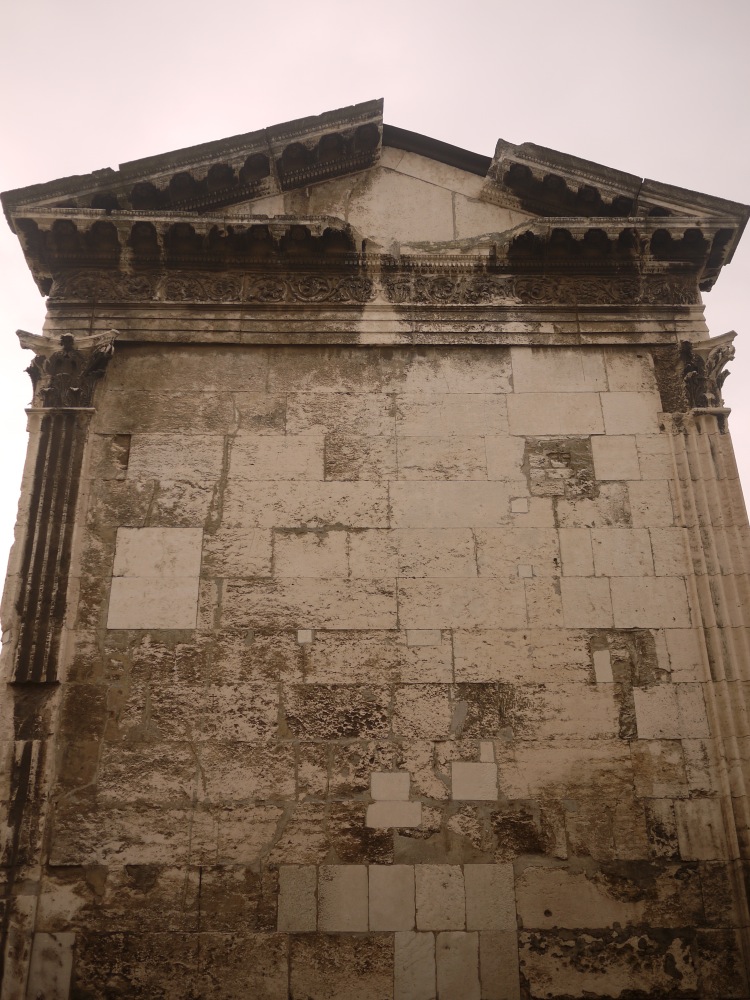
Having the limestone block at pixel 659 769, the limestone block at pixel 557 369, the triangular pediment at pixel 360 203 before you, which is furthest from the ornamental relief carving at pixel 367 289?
the limestone block at pixel 659 769

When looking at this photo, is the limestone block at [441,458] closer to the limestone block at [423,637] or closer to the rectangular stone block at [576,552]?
the rectangular stone block at [576,552]

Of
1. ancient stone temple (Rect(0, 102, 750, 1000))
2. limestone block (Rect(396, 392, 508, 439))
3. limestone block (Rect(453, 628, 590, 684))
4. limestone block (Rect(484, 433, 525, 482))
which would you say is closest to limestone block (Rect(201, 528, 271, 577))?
ancient stone temple (Rect(0, 102, 750, 1000))

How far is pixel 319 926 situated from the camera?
6.31 metres

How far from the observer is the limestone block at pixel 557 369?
8109 millimetres

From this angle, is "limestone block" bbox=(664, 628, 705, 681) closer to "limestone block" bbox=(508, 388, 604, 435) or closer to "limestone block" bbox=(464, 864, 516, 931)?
"limestone block" bbox=(508, 388, 604, 435)

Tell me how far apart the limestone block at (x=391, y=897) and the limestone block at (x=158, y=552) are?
8.89ft

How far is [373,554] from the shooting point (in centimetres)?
739

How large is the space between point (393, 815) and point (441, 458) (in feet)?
9.72

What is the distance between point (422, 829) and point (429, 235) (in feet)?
17.8

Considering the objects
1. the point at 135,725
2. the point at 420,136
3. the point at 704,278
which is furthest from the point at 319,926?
the point at 420,136

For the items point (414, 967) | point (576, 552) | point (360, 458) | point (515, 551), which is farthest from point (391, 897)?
point (360, 458)

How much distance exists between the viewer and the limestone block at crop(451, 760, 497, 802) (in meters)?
6.68

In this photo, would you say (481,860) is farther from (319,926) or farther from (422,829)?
(319,926)

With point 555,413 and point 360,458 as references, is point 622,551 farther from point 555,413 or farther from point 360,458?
point 360,458
